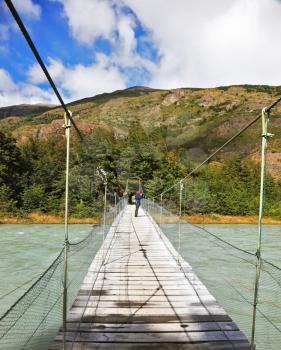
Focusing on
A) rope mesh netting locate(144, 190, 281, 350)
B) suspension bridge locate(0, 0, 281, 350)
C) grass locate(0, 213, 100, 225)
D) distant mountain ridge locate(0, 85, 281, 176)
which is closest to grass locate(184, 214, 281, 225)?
grass locate(0, 213, 100, 225)

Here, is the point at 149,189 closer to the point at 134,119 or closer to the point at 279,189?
the point at 279,189

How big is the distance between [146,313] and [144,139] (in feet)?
133

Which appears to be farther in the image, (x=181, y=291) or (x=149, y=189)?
(x=149, y=189)

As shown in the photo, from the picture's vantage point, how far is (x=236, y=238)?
1955 centimetres

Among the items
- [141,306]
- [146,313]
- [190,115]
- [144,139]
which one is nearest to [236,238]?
[141,306]

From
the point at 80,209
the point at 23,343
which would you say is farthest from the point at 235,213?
the point at 23,343

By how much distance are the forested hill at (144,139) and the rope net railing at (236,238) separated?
5.73 feet

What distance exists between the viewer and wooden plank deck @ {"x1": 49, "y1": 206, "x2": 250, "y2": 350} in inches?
121

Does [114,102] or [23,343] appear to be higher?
[114,102]

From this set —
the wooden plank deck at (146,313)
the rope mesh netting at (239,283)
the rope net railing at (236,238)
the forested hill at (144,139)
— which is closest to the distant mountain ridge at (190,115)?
the forested hill at (144,139)

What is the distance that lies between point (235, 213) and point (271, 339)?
2665 centimetres

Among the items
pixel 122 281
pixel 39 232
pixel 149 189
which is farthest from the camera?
pixel 149 189

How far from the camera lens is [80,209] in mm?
27250

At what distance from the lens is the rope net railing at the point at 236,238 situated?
588 centimetres
